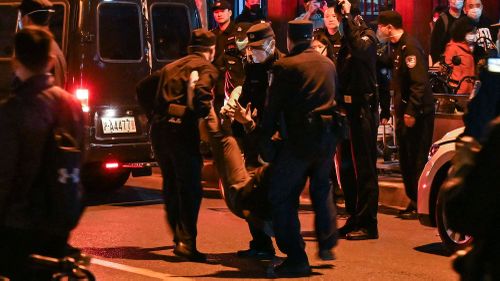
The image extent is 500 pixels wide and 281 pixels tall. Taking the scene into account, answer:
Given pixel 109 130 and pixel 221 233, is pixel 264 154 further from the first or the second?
pixel 109 130

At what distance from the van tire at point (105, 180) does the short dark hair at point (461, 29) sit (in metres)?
4.93

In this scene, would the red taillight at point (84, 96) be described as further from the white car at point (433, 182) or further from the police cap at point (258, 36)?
the white car at point (433, 182)

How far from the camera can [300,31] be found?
8289 millimetres

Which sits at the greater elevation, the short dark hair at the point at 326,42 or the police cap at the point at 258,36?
the police cap at the point at 258,36

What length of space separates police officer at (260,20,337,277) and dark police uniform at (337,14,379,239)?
1.58 metres

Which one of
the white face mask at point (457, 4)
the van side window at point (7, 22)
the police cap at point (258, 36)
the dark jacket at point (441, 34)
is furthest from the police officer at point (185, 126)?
the dark jacket at point (441, 34)

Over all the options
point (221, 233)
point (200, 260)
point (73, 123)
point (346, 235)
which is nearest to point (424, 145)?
point (346, 235)

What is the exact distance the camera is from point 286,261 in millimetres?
8281

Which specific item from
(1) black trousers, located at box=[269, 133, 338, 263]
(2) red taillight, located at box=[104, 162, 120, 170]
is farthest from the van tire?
(1) black trousers, located at box=[269, 133, 338, 263]

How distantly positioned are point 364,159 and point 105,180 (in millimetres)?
A: 4421

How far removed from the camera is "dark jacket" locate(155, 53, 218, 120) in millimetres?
8711

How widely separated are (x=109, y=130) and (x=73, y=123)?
671 cm

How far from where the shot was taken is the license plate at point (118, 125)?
471 inches

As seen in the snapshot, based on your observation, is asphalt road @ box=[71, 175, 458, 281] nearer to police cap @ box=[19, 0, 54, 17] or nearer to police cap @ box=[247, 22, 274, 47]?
police cap @ box=[247, 22, 274, 47]
